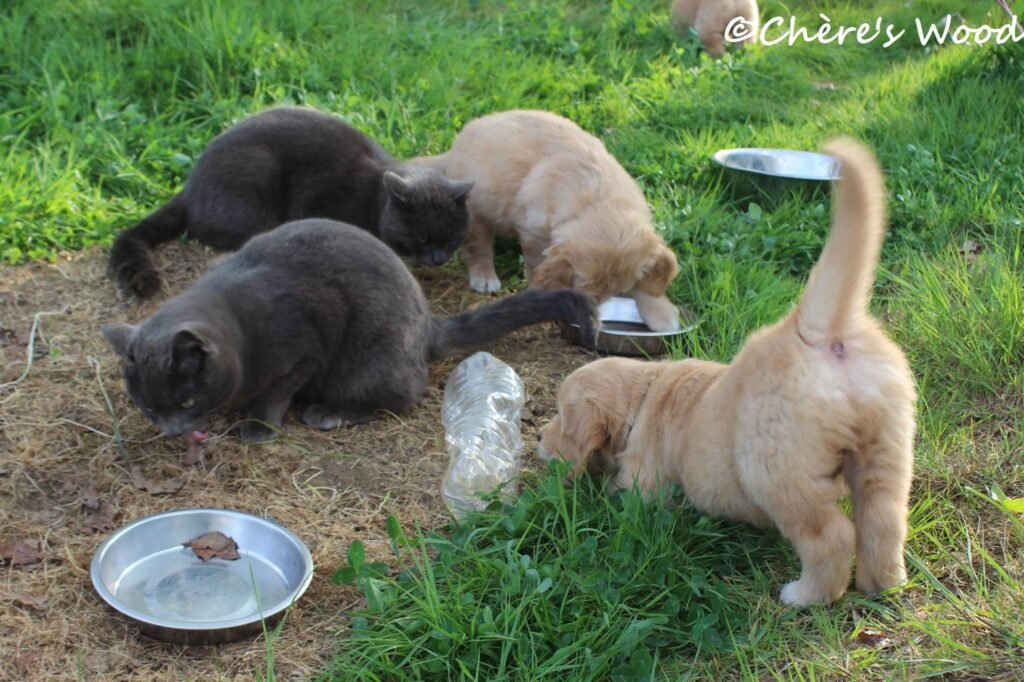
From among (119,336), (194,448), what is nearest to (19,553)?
(194,448)

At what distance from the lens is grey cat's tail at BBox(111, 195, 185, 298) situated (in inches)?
205

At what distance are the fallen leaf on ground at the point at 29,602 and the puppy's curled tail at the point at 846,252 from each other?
2539 mm

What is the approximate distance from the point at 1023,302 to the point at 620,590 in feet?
7.87

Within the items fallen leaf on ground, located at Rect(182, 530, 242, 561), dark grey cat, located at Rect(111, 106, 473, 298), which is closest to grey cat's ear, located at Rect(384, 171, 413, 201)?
dark grey cat, located at Rect(111, 106, 473, 298)

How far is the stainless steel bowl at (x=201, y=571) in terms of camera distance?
136 inches

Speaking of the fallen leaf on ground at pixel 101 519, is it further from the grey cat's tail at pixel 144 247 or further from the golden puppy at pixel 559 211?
the golden puppy at pixel 559 211

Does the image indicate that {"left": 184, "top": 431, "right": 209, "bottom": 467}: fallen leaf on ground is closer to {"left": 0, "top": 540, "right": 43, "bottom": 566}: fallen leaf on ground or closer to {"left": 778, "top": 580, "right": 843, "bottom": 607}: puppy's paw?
{"left": 0, "top": 540, "right": 43, "bottom": 566}: fallen leaf on ground

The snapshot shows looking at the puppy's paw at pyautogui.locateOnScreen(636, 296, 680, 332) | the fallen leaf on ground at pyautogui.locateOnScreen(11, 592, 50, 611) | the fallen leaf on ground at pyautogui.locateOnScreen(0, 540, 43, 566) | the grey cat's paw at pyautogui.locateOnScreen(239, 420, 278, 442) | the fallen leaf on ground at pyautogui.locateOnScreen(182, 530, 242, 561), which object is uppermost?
the puppy's paw at pyautogui.locateOnScreen(636, 296, 680, 332)

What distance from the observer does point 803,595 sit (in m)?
3.30

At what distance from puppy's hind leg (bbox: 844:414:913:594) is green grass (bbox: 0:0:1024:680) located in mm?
103

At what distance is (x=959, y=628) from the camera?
10.3 ft

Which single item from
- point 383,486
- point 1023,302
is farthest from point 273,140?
point 1023,302

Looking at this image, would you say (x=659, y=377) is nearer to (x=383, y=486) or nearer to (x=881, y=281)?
(x=383, y=486)

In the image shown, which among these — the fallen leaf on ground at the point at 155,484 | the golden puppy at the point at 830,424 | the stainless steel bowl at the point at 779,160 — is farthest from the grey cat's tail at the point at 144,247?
the stainless steel bowl at the point at 779,160
